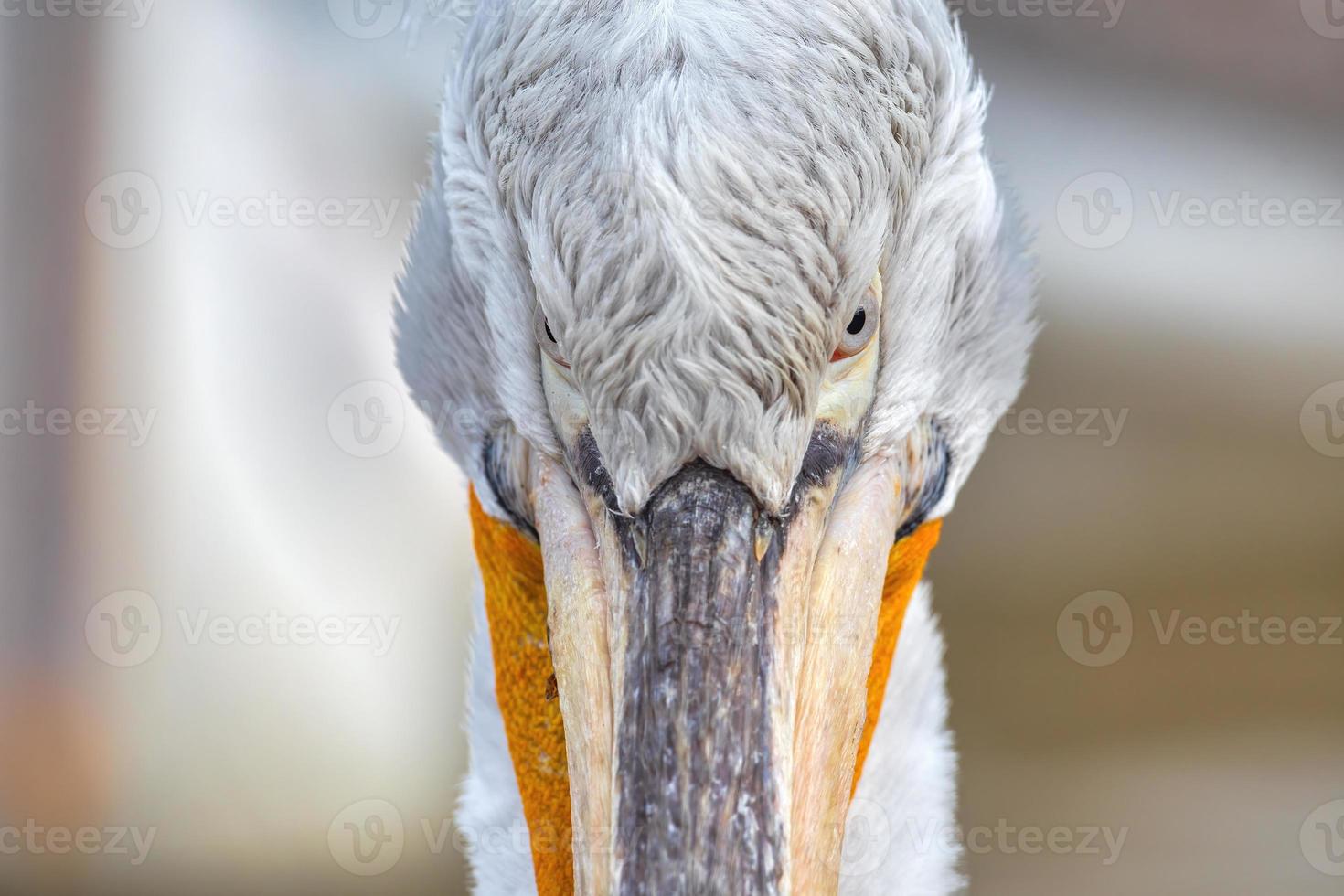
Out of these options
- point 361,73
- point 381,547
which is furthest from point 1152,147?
point 381,547

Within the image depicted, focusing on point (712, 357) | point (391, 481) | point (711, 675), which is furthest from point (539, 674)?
point (391, 481)

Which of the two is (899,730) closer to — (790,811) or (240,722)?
(790,811)

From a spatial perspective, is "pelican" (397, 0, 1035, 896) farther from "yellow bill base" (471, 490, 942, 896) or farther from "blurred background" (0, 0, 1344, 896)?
"blurred background" (0, 0, 1344, 896)

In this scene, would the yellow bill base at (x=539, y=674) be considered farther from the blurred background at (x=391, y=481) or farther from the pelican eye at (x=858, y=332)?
the blurred background at (x=391, y=481)

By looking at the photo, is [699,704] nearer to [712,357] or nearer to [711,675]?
[711,675]

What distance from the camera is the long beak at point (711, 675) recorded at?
2.85ft

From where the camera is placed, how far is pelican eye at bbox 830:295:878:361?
3.38 ft

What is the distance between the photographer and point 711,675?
0.90 m

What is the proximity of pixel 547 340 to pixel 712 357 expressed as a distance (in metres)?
0.21

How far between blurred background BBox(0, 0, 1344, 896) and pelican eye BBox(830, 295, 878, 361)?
1.95 meters

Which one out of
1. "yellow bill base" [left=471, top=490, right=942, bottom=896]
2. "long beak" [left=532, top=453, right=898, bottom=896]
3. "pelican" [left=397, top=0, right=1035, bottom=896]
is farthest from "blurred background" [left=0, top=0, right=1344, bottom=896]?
"long beak" [left=532, top=453, right=898, bottom=896]

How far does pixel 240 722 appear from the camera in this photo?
3.34 m

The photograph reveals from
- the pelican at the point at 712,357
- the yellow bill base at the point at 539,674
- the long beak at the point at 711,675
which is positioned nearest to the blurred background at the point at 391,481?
the yellow bill base at the point at 539,674

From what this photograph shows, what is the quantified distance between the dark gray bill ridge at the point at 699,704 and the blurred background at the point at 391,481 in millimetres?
2005
